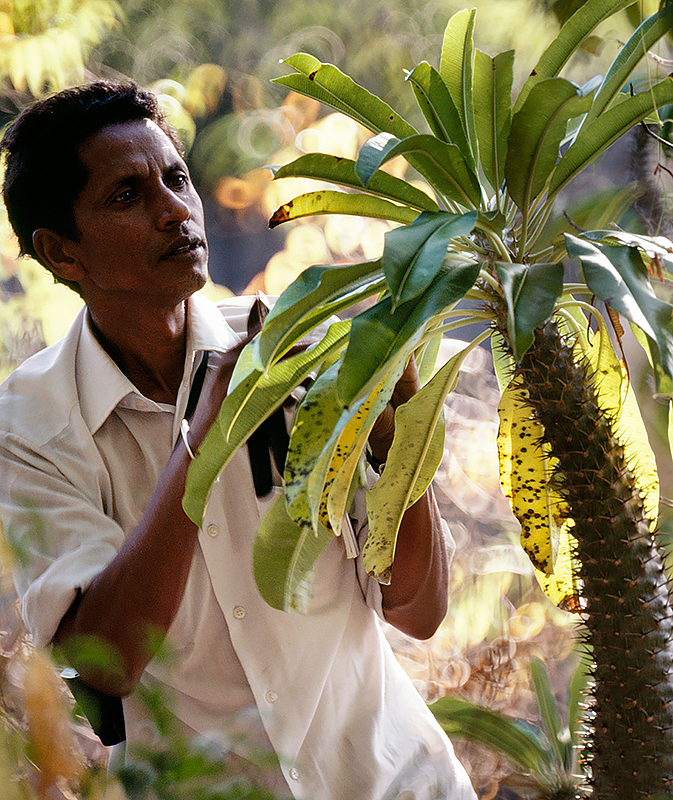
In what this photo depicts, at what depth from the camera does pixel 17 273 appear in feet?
5.97

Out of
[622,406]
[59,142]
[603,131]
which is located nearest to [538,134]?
[603,131]

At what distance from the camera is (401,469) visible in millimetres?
814

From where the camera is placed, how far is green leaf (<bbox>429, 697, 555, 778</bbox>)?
1515 millimetres

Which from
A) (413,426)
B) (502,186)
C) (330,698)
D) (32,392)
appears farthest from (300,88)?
(330,698)

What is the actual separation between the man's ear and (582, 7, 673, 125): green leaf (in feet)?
2.55

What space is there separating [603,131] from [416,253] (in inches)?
10.5

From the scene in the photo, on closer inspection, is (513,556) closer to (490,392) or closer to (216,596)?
(490,392)

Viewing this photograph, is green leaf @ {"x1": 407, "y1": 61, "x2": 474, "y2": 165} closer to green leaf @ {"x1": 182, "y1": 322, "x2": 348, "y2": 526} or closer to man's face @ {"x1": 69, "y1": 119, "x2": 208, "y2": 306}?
green leaf @ {"x1": 182, "y1": 322, "x2": 348, "y2": 526}

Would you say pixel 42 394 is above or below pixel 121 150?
below

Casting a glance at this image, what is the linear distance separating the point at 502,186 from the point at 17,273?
53.1 inches

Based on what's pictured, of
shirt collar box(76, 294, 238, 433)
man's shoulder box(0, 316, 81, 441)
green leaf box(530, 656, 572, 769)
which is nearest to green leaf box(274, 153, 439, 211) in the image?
shirt collar box(76, 294, 238, 433)

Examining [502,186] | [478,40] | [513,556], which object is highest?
[478,40]

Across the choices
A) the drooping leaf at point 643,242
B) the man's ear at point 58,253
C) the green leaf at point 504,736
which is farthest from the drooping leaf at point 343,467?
the green leaf at point 504,736

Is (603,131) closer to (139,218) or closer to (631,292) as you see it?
(631,292)
